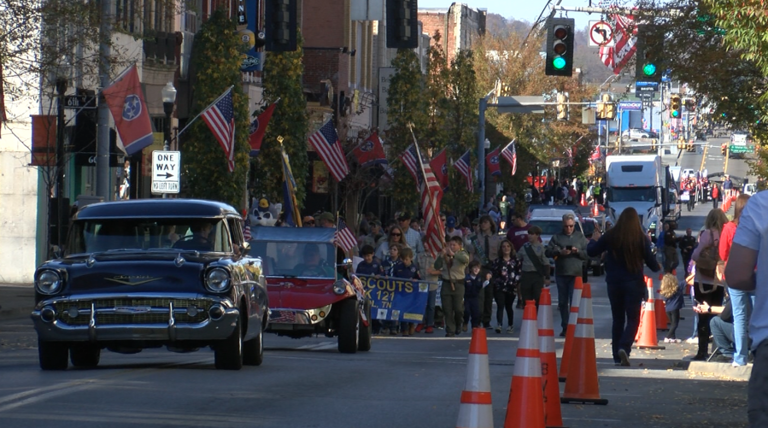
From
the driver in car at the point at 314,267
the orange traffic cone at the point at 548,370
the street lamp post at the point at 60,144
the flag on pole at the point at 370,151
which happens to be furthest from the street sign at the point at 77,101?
the orange traffic cone at the point at 548,370

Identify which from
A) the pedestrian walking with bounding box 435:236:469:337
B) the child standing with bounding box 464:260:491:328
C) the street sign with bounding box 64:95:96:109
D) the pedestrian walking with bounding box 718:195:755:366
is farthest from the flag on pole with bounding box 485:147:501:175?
the pedestrian walking with bounding box 718:195:755:366

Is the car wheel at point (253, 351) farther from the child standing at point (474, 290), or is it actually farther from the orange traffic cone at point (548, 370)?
the child standing at point (474, 290)

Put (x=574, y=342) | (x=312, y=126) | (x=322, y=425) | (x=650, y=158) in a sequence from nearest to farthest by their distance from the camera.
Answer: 1. (x=322, y=425)
2. (x=574, y=342)
3. (x=312, y=126)
4. (x=650, y=158)

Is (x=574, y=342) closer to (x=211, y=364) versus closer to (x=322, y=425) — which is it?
(x=322, y=425)

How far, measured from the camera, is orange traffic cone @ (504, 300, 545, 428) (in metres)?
8.19

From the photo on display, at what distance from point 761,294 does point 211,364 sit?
9.64 m

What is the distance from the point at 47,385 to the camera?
1209cm

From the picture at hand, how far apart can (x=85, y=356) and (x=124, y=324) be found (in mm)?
1445

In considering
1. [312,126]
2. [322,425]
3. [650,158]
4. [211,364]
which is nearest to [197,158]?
[312,126]

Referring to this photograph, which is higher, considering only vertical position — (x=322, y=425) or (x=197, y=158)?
(x=197, y=158)

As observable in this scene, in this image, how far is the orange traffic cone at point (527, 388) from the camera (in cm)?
819

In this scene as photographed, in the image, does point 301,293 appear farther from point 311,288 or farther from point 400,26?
point 400,26

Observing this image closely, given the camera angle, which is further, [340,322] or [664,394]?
[340,322]

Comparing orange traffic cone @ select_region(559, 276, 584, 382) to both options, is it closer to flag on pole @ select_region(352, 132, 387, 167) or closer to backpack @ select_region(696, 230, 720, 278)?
backpack @ select_region(696, 230, 720, 278)
